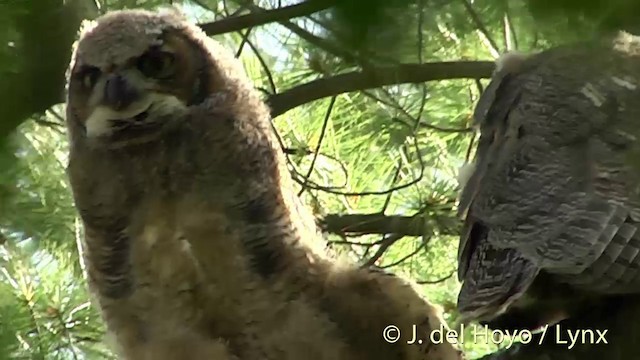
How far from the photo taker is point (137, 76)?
1125mm

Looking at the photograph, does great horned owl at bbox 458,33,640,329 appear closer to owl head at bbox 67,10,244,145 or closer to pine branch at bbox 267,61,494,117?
pine branch at bbox 267,61,494,117

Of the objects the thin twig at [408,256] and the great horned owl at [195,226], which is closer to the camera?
the great horned owl at [195,226]

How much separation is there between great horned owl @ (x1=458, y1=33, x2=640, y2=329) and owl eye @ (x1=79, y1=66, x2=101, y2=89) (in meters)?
0.44

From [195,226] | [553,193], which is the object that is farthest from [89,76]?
[553,193]

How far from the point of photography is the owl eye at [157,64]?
1.13m

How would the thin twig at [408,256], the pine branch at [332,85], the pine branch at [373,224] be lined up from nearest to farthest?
the pine branch at [332,85]
the pine branch at [373,224]
the thin twig at [408,256]

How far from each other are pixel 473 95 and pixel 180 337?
0.72 meters

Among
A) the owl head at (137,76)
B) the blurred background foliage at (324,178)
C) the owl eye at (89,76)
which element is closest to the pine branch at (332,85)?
the blurred background foliage at (324,178)

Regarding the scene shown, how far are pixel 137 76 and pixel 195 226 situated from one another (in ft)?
0.60

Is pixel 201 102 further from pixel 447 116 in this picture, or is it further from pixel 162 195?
pixel 447 116

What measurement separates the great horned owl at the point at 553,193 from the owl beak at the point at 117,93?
0.40 meters

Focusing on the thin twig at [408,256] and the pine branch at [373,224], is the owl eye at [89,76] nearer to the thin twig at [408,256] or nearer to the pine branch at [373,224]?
the pine branch at [373,224]

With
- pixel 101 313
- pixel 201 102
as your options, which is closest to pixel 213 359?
pixel 101 313

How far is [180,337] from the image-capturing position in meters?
1.05
